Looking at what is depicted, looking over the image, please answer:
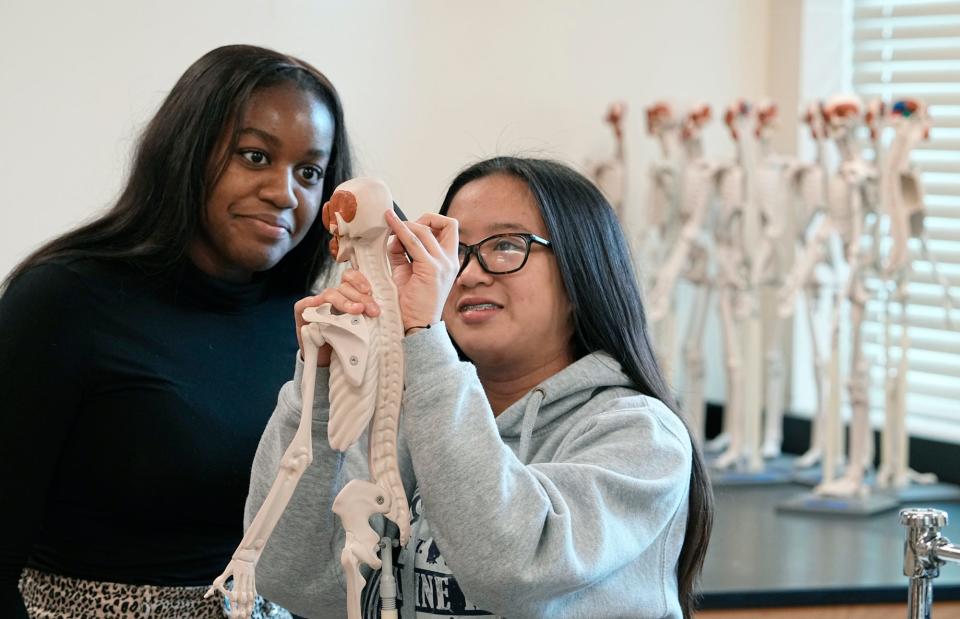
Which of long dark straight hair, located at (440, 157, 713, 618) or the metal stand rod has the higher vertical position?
long dark straight hair, located at (440, 157, 713, 618)

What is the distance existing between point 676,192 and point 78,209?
1668 millimetres

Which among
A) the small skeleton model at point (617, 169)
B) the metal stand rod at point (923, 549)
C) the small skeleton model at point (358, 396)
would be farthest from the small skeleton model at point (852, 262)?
the small skeleton model at point (358, 396)

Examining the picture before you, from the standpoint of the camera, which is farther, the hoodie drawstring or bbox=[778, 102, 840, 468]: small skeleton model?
bbox=[778, 102, 840, 468]: small skeleton model

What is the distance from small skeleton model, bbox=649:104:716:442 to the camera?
3.71m

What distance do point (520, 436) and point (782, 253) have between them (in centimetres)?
258

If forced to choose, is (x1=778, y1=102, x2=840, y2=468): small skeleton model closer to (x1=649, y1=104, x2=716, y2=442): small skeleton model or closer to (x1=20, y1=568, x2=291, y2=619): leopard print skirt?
(x1=649, y1=104, x2=716, y2=442): small skeleton model

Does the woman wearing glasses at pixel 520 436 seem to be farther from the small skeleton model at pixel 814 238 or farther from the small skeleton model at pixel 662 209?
the small skeleton model at pixel 662 209

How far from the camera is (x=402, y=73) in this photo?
12.5 ft

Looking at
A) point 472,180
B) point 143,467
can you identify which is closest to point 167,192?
point 143,467

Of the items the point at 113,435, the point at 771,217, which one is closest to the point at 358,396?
the point at 113,435

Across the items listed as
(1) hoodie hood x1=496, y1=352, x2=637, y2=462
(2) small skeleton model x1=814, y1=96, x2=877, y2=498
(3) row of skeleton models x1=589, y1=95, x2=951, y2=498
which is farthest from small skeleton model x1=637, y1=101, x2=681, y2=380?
(1) hoodie hood x1=496, y1=352, x2=637, y2=462

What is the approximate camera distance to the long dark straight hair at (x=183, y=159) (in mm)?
1638

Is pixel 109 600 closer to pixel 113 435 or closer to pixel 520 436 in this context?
pixel 113 435

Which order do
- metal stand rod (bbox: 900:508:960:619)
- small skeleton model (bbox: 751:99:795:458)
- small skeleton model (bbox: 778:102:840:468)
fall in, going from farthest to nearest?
small skeleton model (bbox: 751:99:795:458) → small skeleton model (bbox: 778:102:840:468) → metal stand rod (bbox: 900:508:960:619)
